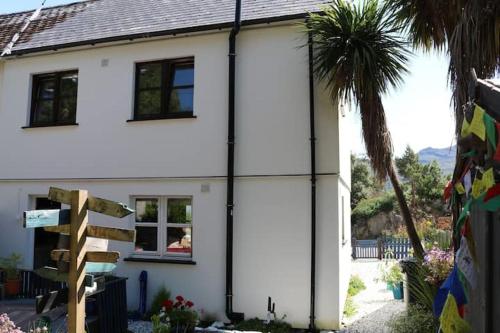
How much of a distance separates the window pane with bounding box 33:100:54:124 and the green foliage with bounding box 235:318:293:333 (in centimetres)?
657

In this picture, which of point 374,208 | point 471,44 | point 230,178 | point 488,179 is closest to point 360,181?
point 374,208

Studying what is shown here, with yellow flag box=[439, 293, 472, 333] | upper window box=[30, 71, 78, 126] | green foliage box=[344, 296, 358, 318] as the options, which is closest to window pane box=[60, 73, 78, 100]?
upper window box=[30, 71, 78, 126]

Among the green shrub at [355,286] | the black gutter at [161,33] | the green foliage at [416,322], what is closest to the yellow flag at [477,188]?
the green foliage at [416,322]

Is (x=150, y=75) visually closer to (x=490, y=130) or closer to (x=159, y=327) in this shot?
(x=159, y=327)

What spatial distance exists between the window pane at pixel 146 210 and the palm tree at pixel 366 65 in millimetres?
4361

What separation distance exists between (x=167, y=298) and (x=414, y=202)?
20.4 meters

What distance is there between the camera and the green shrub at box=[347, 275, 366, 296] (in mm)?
10877

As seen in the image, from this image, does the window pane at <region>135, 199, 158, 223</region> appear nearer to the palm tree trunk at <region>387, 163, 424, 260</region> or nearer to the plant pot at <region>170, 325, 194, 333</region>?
the plant pot at <region>170, 325, 194, 333</region>

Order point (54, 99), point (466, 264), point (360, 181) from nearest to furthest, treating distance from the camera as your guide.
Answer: point (466, 264) < point (54, 99) < point (360, 181)

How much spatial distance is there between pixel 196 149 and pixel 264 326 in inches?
143

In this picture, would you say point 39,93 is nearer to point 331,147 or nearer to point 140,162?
point 140,162

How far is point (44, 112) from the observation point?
1034cm

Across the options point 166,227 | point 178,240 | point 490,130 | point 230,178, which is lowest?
point 178,240

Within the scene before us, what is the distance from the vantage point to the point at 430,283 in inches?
223
